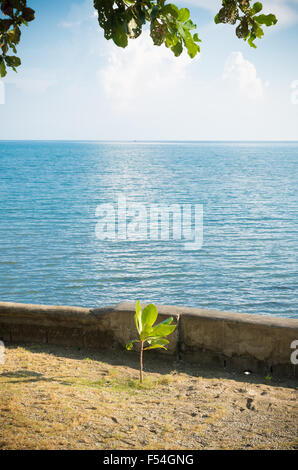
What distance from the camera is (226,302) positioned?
12.8 m

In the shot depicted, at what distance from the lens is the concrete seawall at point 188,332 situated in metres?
5.33

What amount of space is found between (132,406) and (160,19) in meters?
3.47

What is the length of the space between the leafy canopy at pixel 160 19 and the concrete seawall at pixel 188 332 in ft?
10.5

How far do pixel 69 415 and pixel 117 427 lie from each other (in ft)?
1.50

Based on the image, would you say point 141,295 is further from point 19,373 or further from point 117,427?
point 117,427

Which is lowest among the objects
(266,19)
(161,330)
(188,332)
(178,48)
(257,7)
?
(188,332)

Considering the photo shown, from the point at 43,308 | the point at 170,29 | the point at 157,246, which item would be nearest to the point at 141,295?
the point at 157,246

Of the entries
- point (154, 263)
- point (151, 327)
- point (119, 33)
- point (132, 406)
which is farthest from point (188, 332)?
point (154, 263)

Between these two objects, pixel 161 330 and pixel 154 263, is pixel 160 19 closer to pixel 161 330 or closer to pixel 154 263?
pixel 161 330

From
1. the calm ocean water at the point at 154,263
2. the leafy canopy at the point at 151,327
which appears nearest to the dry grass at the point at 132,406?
the leafy canopy at the point at 151,327

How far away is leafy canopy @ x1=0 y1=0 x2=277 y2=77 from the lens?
339 cm

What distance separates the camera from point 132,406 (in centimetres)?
436

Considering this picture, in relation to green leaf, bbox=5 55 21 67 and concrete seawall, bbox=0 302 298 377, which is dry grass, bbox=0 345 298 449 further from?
green leaf, bbox=5 55 21 67

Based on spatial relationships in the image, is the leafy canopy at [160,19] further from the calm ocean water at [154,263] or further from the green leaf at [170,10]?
the calm ocean water at [154,263]
